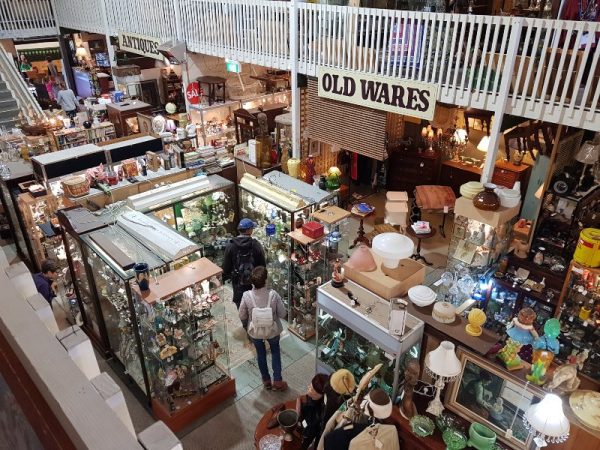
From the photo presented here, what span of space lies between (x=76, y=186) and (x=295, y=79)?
4.46m

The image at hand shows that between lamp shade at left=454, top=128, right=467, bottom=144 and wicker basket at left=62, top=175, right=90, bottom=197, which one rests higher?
wicker basket at left=62, top=175, right=90, bottom=197

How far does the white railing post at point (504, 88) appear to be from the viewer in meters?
6.18

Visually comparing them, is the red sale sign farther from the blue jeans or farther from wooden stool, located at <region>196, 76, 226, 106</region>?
the blue jeans

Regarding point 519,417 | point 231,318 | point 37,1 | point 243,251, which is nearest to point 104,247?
point 243,251

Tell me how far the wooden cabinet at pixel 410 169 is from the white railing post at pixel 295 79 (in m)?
2.94

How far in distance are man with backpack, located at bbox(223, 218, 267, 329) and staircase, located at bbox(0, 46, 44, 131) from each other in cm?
962

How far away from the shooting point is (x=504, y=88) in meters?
6.54

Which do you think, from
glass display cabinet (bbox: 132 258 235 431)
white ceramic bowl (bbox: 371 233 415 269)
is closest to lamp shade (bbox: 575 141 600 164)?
white ceramic bowl (bbox: 371 233 415 269)

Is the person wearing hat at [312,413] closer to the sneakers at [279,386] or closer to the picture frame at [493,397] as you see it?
the picture frame at [493,397]

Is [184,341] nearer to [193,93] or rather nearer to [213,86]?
[193,93]

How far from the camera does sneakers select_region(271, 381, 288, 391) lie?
254 inches

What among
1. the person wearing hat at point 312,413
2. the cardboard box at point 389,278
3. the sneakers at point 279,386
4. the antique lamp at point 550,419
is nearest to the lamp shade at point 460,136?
the cardboard box at point 389,278

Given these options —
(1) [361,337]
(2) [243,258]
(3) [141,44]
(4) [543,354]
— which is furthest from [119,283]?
(3) [141,44]

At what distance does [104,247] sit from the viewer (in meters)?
5.86
